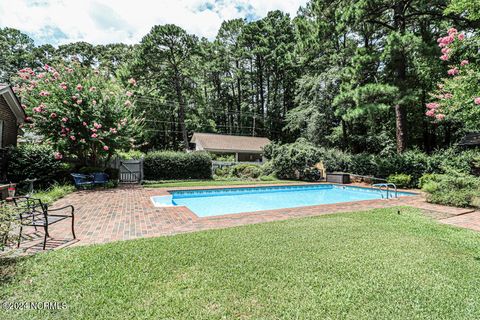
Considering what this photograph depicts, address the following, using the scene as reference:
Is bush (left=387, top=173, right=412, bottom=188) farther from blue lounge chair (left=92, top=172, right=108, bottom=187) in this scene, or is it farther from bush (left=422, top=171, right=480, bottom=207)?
blue lounge chair (left=92, top=172, right=108, bottom=187)

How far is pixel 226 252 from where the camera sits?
4266mm

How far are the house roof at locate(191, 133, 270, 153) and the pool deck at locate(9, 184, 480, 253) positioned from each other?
738 inches

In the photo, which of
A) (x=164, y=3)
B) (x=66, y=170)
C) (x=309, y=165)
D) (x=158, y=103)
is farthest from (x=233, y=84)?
(x=66, y=170)


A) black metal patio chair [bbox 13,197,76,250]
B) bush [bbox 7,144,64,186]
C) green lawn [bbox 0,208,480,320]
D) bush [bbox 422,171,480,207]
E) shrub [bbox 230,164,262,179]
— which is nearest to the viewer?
green lawn [bbox 0,208,480,320]

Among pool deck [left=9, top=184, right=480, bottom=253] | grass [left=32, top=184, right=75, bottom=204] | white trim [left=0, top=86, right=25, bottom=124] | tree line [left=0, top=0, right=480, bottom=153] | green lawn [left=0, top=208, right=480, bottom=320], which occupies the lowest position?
green lawn [left=0, top=208, right=480, bottom=320]

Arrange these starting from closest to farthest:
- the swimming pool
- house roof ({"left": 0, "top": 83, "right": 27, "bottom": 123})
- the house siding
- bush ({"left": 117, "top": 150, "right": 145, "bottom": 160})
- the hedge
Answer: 1. the swimming pool
2. house roof ({"left": 0, "top": 83, "right": 27, "bottom": 123})
3. the house siding
4. the hedge
5. bush ({"left": 117, "top": 150, "right": 145, "bottom": 160})

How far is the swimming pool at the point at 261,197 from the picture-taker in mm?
10688

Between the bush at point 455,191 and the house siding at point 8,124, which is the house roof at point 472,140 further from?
the house siding at point 8,124

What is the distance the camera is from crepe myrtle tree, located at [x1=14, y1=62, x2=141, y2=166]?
1242cm

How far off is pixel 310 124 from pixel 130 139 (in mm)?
17359

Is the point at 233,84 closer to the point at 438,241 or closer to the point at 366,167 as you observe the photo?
the point at 366,167

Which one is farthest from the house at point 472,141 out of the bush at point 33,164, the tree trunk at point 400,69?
the bush at point 33,164

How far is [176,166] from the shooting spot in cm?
1795

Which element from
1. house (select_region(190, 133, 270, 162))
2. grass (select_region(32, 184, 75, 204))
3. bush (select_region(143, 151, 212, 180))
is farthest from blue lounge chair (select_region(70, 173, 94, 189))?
house (select_region(190, 133, 270, 162))
